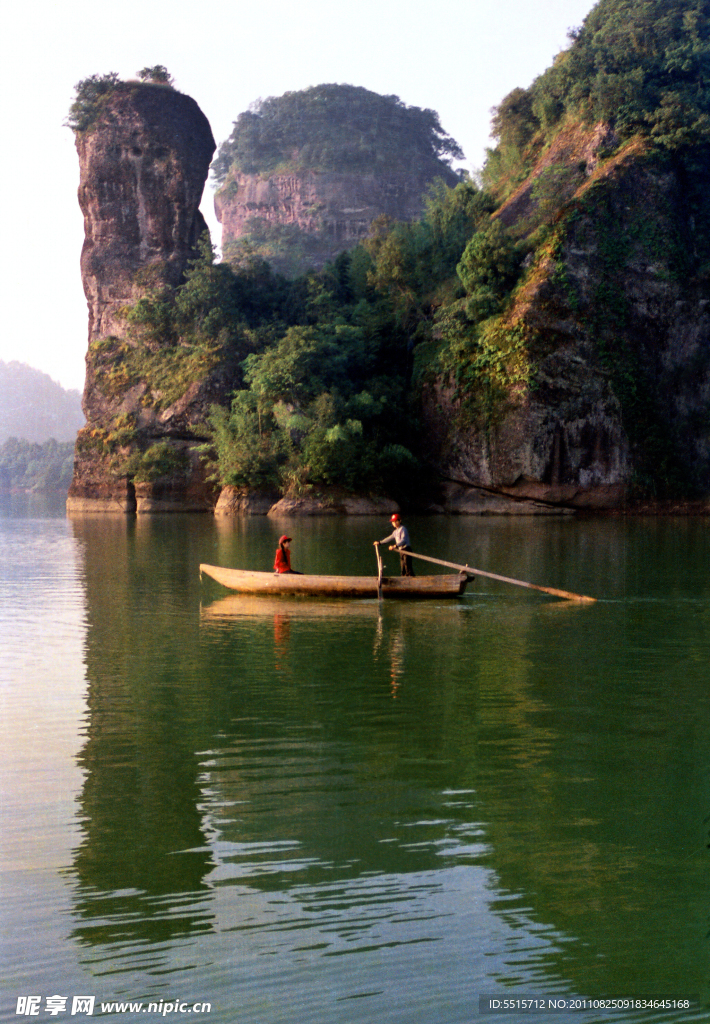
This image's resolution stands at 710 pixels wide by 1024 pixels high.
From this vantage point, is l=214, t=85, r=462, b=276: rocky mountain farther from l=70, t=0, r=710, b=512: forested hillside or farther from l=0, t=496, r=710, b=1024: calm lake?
l=0, t=496, r=710, b=1024: calm lake

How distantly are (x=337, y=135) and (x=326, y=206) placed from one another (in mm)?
8082

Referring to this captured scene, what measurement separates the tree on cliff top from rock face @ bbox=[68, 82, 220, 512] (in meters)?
39.3

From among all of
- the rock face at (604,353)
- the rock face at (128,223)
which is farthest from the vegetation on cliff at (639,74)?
the rock face at (128,223)

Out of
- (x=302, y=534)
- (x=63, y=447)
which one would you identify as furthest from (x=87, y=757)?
(x=63, y=447)

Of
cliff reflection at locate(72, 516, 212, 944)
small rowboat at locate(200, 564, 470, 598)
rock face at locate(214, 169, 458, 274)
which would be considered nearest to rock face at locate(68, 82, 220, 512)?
rock face at locate(214, 169, 458, 274)

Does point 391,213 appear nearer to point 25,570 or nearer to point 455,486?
point 455,486

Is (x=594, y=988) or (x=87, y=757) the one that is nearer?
(x=594, y=988)

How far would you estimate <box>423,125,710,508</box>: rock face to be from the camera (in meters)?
39.7

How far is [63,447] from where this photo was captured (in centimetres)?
11162

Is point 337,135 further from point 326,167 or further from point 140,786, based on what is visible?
point 140,786

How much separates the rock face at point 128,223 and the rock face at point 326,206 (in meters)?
32.4

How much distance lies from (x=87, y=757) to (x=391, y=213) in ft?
285

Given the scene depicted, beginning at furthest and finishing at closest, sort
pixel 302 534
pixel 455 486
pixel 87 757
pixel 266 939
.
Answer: pixel 455 486
pixel 302 534
pixel 87 757
pixel 266 939

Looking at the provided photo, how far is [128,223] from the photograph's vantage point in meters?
52.3
